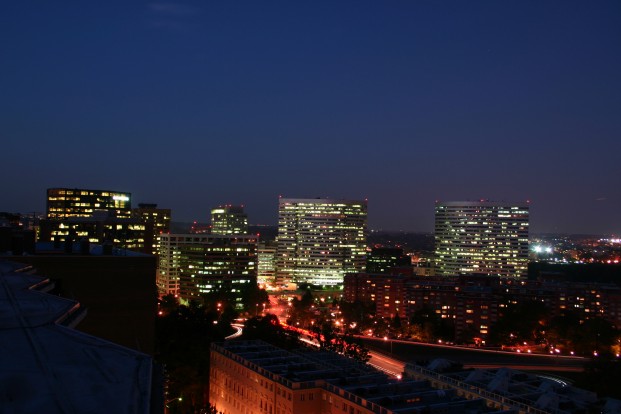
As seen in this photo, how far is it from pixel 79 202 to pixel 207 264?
25.7 m

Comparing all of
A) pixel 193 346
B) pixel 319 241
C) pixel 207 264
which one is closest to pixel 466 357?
pixel 193 346

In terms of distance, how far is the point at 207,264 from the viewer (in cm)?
5450

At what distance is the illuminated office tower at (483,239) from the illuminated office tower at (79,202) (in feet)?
146

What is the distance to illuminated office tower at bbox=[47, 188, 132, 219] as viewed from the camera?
2753 inches

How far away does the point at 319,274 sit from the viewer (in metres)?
79.9

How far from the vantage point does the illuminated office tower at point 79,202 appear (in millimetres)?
69938

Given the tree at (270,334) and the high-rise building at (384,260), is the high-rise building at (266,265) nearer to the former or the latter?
the high-rise building at (384,260)

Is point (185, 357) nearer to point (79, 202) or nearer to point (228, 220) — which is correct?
point (79, 202)

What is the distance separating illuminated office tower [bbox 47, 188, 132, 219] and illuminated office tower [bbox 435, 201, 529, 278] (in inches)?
1747

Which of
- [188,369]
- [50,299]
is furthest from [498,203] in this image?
[50,299]

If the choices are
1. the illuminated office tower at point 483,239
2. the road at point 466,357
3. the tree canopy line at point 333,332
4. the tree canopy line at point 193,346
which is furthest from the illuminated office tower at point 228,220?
the tree canopy line at point 193,346

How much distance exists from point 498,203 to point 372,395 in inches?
2740

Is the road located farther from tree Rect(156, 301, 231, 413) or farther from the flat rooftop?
the flat rooftop

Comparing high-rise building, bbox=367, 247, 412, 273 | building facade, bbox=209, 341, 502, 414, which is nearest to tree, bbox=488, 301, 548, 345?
building facade, bbox=209, 341, 502, 414
